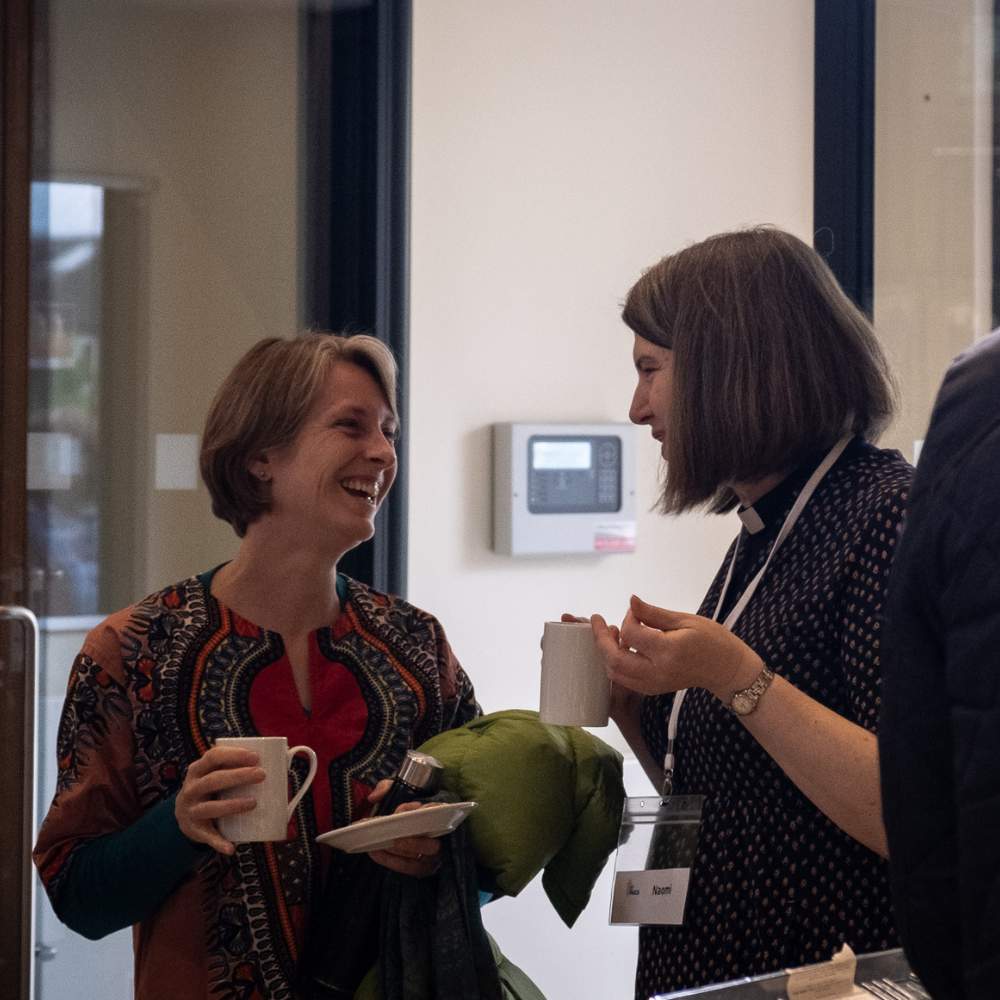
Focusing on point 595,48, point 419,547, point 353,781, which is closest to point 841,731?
point 353,781

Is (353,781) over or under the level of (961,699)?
under

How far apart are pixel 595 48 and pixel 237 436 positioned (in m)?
1.50

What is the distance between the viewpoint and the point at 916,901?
1.96ft

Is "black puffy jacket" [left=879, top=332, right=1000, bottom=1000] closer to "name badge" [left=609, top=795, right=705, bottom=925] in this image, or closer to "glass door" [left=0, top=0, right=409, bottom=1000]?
"name badge" [left=609, top=795, right=705, bottom=925]

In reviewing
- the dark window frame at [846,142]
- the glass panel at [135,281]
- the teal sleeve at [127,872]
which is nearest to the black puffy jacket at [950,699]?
the teal sleeve at [127,872]

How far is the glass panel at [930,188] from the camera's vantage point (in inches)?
102

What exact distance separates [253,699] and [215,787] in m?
0.25

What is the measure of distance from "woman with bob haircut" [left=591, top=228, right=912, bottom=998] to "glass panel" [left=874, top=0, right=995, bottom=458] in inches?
51.1

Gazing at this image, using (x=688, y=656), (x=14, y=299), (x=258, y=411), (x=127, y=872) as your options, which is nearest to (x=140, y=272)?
(x=14, y=299)

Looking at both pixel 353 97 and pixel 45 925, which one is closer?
pixel 45 925

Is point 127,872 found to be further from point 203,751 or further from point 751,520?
point 751,520

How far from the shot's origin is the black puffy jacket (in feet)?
1.78

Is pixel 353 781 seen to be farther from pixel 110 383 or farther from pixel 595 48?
pixel 595 48

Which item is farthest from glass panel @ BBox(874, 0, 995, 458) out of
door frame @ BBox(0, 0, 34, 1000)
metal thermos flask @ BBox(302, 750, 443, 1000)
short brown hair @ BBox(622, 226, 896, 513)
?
door frame @ BBox(0, 0, 34, 1000)
